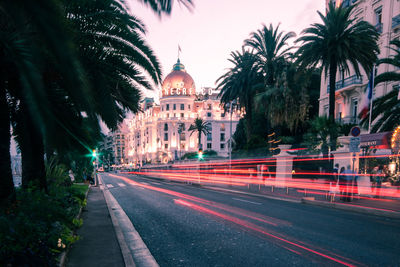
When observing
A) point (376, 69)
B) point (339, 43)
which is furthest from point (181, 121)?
point (339, 43)

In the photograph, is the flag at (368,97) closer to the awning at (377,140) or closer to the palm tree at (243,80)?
the awning at (377,140)

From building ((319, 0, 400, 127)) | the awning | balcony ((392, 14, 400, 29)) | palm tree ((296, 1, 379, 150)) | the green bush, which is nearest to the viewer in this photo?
the green bush

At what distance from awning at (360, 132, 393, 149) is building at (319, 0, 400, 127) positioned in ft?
16.4

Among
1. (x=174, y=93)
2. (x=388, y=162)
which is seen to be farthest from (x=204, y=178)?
(x=174, y=93)

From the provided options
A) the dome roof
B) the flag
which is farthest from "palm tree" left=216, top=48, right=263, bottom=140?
the dome roof

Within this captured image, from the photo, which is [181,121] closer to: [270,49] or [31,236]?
[270,49]

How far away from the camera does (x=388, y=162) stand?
61.3 feet

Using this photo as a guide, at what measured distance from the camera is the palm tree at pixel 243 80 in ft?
97.5

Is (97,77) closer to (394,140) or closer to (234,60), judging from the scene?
(394,140)

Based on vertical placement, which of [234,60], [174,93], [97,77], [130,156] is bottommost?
[130,156]

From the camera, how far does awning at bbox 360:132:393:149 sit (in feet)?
56.0

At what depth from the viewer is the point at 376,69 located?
25.6 m

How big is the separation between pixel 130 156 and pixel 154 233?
143m

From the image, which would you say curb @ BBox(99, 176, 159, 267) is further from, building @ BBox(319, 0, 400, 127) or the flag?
building @ BBox(319, 0, 400, 127)
